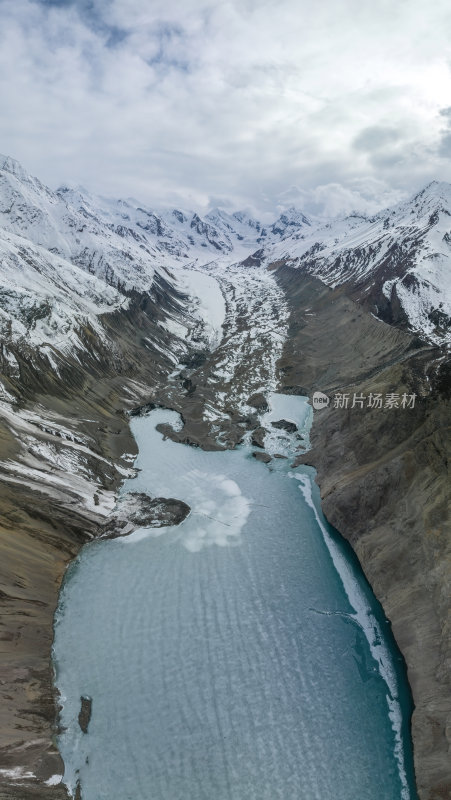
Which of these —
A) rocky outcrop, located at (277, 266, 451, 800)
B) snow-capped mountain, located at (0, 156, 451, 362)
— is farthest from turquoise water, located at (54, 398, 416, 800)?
snow-capped mountain, located at (0, 156, 451, 362)

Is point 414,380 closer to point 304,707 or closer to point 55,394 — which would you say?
point 304,707

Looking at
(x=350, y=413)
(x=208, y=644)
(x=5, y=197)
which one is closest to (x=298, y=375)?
(x=350, y=413)

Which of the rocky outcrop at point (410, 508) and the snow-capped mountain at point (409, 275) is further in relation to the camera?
the snow-capped mountain at point (409, 275)

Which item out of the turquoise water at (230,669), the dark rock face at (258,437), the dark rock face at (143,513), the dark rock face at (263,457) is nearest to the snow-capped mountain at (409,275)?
the dark rock face at (258,437)

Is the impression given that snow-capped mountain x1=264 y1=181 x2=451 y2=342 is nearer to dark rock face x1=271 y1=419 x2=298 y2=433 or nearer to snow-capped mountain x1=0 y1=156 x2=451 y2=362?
snow-capped mountain x1=0 y1=156 x2=451 y2=362

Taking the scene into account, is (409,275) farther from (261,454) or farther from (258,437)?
(261,454)

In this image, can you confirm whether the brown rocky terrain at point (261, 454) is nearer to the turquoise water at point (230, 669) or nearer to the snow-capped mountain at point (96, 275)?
the turquoise water at point (230, 669)
